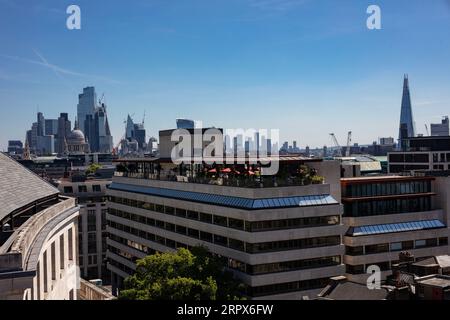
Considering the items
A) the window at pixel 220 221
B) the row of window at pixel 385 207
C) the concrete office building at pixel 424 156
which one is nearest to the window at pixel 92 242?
the window at pixel 220 221

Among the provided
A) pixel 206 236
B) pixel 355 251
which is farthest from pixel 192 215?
pixel 355 251

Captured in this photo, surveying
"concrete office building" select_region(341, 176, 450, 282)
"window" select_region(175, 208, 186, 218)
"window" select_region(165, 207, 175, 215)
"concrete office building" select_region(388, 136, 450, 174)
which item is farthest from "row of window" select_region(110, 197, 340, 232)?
"concrete office building" select_region(388, 136, 450, 174)

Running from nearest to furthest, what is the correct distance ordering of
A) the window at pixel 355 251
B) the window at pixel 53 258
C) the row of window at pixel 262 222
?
the window at pixel 53 258 < the row of window at pixel 262 222 < the window at pixel 355 251

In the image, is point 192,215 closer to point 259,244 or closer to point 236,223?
point 236,223

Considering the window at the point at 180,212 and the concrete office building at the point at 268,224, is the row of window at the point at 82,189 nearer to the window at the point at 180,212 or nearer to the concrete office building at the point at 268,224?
the concrete office building at the point at 268,224

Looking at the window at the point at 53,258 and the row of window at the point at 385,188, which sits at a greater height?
the row of window at the point at 385,188

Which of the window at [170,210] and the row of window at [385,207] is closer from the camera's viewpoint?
the row of window at [385,207]

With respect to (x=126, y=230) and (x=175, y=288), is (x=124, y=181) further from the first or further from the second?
(x=175, y=288)
